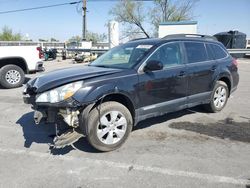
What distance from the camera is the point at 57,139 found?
155 inches

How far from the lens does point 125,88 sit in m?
4.27

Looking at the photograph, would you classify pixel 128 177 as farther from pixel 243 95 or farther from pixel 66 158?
pixel 243 95

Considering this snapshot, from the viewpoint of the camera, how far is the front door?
4582 millimetres

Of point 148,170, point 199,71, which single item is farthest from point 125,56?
point 148,170

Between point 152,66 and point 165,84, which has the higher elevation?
point 152,66

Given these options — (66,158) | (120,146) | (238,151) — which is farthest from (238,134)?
(66,158)

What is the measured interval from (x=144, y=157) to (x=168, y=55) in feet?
6.61

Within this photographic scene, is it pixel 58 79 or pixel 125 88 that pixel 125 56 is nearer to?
pixel 125 88

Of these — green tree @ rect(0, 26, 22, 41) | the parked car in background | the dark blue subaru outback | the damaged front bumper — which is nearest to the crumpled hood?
the dark blue subaru outback

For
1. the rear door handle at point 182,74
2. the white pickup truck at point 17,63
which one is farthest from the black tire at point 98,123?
the white pickup truck at point 17,63

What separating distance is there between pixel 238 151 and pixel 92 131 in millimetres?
2255

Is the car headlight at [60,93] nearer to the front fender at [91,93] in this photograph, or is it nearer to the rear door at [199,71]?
the front fender at [91,93]

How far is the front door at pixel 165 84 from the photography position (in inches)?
180

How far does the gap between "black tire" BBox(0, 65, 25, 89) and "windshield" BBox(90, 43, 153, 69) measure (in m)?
4.88
